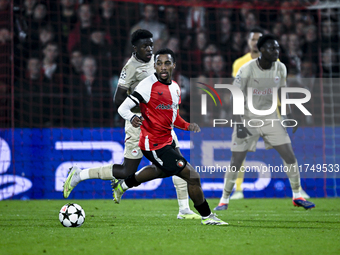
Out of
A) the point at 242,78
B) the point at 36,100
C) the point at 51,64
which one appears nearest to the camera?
the point at 242,78

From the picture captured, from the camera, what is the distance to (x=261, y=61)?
656cm

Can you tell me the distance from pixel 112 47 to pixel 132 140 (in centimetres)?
467

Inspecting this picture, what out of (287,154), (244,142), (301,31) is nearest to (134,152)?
(244,142)

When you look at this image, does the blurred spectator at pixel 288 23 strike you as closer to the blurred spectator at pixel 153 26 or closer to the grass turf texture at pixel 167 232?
the blurred spectator at pixel 153 26

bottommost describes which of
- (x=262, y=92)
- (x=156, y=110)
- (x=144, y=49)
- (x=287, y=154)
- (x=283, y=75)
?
(x=287, y=154)

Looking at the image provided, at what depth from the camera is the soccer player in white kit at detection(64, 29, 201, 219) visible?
552 cm

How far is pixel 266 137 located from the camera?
21.5ft

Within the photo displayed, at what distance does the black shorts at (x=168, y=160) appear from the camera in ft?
15.0

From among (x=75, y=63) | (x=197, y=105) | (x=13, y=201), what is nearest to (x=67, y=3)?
(x=75, y=63)

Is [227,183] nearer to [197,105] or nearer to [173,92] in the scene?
[173,92]

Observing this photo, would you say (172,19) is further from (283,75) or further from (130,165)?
(130,165)

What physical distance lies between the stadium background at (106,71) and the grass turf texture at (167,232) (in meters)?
1.97

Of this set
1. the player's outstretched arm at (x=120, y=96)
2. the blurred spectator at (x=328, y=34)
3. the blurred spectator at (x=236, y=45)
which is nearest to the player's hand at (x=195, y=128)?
the player's outstretched arm at (x=120, y=96)

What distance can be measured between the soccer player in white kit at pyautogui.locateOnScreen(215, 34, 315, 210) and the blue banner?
2061 millimetres
